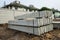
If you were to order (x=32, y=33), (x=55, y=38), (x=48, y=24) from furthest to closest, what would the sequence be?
(x=48, y=24) < (x=32, y=33) < (x=55, y=38)

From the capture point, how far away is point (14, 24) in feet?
20.2

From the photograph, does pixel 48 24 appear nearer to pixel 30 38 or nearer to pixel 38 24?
pixel 38 24

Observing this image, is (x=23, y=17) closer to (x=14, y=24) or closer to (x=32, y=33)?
(x=14, y=24)

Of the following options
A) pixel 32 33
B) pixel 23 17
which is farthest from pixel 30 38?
pixel 23 17

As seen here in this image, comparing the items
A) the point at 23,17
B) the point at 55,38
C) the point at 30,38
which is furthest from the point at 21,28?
the point at 55,38

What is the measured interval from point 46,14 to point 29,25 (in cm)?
83

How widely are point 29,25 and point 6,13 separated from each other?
538 centimetres

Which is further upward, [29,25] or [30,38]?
[29,25]

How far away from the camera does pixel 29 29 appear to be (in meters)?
5.10

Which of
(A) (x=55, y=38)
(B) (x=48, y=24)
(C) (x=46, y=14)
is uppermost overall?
(C) (x=46, y=14)

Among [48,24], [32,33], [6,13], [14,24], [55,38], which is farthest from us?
[6,13]

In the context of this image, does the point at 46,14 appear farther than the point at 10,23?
No

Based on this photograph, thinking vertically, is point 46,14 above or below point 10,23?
above

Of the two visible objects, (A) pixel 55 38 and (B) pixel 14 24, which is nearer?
(A) pixel 55 38
